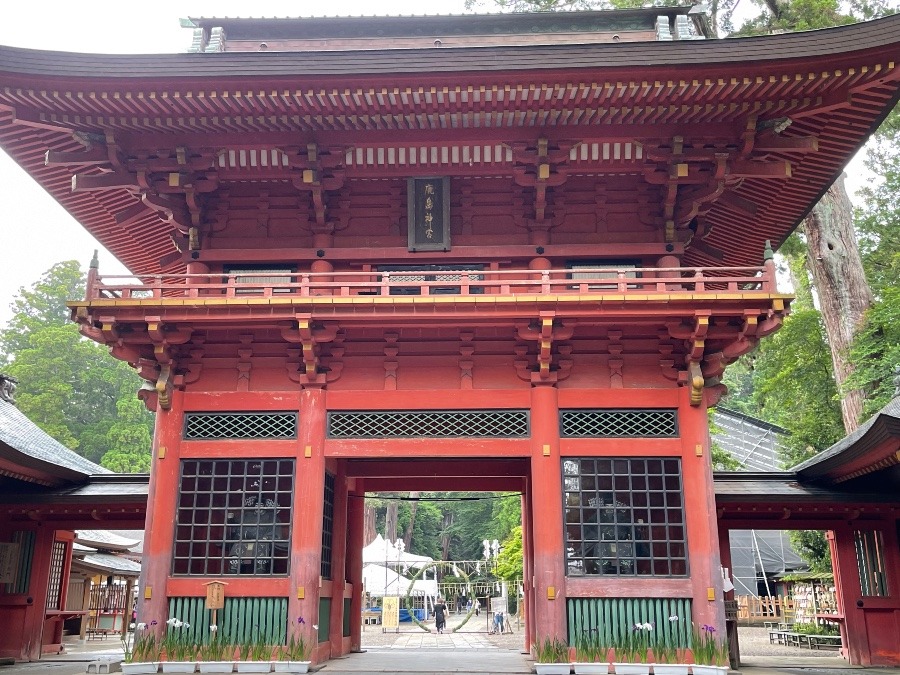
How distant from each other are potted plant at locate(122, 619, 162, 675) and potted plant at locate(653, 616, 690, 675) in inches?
300

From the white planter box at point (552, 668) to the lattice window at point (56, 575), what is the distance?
13.4m

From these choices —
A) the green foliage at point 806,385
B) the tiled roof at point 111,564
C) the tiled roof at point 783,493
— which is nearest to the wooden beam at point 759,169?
the tiled roof at point 783,493

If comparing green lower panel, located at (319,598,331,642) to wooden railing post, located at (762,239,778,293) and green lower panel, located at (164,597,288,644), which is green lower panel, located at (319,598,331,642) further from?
wooden railing post, located at (762,239,778,293)

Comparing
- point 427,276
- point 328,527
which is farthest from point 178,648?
point 427,276

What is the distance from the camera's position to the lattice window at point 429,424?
1270cm

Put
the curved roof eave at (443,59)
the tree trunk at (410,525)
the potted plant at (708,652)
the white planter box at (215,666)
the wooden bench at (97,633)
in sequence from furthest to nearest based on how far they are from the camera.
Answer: the tree trunk at (410,525) → the wooden bench at (97,633) → the white planter box at (215,666) → the potted plant at (708,652) → the curved roof eave at (443,59)

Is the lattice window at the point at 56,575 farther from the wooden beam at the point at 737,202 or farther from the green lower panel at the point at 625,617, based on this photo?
the wooden beam at the point at 737,202

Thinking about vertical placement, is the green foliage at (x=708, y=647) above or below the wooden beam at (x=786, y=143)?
below

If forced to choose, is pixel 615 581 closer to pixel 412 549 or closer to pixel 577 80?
pixel 577 80

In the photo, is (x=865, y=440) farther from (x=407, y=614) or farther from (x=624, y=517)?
(x=407, y=614)

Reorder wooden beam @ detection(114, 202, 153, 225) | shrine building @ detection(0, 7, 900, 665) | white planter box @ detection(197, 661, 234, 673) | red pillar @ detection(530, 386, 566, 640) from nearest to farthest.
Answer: shrine building @ detection(0, 7, 900, 665) < white planter box @ detection(197, 661, 234, 673) < red pillar @ detection(530, 386, 566, 640) < wooden beam @ detection(114, 202, 153, 225)

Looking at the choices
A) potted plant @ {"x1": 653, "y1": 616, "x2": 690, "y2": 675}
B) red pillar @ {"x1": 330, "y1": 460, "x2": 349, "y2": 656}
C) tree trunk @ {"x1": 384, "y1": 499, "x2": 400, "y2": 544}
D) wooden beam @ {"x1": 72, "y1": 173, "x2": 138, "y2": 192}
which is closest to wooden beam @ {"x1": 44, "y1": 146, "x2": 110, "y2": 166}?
wooden beam @ {"x1": 72, "y1": 173, "x2": 138, "y2": 192}

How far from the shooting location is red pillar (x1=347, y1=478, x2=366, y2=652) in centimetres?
1672

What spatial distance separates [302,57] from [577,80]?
416 cm
